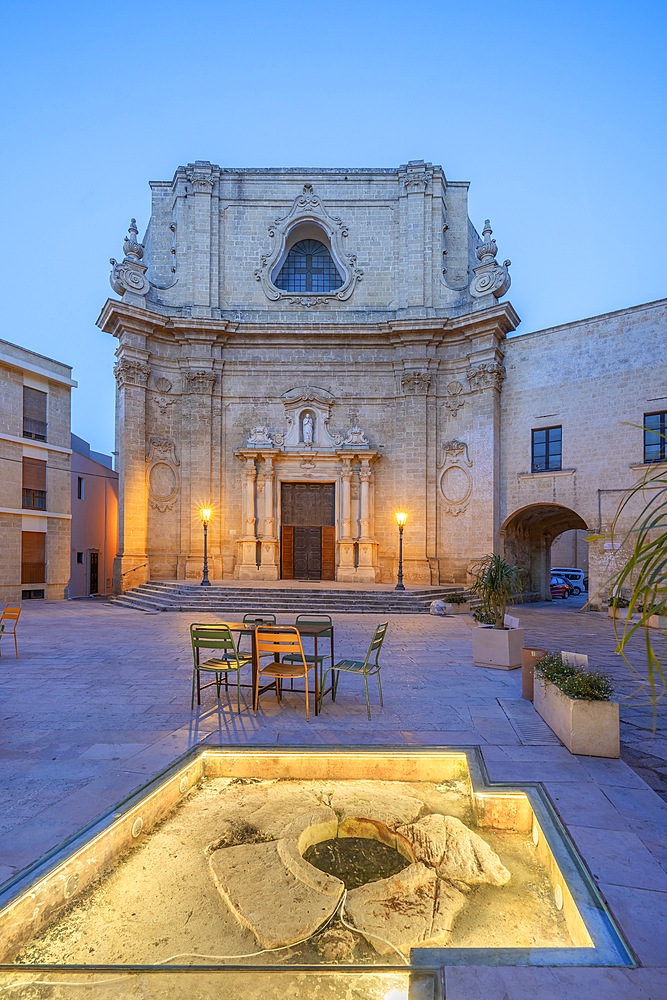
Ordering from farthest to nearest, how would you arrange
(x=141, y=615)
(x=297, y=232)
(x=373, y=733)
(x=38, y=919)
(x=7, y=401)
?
(x=297, y=232)
(x=7, y=401)
(x=141, y=615)
(x=373, y=733)
(x=38, y=919)

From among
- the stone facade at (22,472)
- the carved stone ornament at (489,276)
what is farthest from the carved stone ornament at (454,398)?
the stone facade at (22,472)

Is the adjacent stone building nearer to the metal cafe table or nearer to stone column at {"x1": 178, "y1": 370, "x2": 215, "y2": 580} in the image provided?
stone column at {"x1": 178, "y1": 370, "x2": 215, "y2": 580}

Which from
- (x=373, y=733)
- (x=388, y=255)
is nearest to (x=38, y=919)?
(x=373, y=733)

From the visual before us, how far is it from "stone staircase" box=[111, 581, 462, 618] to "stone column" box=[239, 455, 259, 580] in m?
2.74

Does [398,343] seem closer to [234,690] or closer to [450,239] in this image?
[450,239]

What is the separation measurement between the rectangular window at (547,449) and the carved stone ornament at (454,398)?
2781mm

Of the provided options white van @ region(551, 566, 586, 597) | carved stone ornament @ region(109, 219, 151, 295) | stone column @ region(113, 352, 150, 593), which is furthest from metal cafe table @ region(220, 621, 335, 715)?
white van @ region(551, 566, 586, 597)

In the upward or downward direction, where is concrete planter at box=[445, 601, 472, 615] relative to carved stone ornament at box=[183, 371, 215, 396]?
downward

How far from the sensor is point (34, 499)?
1914 cm

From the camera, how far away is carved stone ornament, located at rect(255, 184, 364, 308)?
68.5ft

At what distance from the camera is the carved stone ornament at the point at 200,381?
65.2 feet

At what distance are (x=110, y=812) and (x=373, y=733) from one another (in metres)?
2.31

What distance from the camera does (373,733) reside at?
4.95 meters

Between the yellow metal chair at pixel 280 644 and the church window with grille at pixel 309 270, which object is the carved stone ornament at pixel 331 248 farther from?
the yellow metal chair at pixel 280 644
